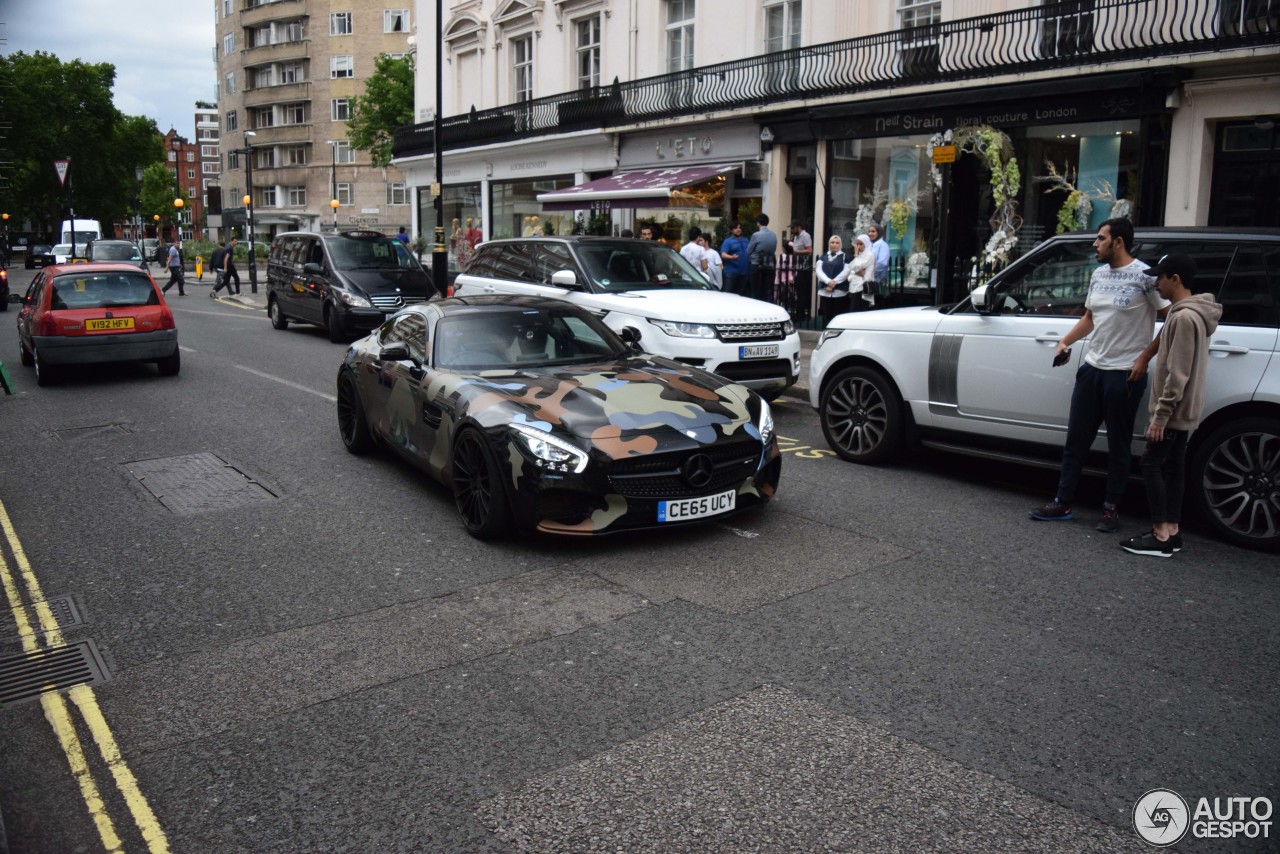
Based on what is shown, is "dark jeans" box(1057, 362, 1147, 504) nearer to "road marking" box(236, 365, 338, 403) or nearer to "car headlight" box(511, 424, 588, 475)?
"car headlight" box(511, 424, 588, 475)

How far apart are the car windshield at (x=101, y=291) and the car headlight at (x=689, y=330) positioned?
754 cm

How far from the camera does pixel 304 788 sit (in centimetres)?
356

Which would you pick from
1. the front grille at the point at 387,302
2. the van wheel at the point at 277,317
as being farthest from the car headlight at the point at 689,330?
the van wheel at the point at 277,317

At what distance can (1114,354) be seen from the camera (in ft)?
21.5

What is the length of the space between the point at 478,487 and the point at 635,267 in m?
6.58

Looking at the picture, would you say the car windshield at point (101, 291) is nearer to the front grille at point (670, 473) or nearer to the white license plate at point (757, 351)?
the white license plate at point (757, 351)

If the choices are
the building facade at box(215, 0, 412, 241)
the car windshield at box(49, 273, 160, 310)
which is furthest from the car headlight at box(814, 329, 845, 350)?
the building facade at box(215, 0, 412, 241)

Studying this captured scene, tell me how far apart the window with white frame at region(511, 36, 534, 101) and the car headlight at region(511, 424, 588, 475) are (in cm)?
2652

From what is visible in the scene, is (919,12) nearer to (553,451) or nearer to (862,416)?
(862,416)

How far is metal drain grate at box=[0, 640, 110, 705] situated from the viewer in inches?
175

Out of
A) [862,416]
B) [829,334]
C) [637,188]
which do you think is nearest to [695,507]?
[862,416]

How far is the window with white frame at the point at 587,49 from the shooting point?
91.2ft

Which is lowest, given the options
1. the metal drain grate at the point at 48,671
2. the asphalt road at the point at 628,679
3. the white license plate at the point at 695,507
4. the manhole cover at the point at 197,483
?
the metal drain grate at the point at 48,671

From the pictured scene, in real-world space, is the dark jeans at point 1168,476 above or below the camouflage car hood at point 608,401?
below
